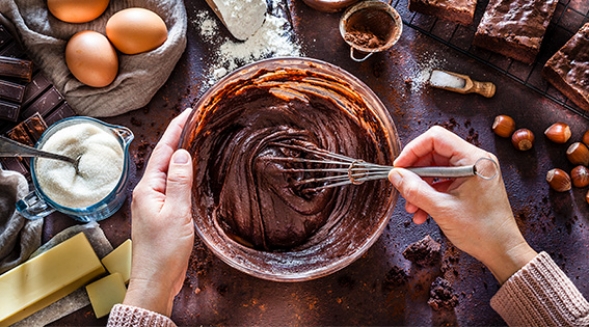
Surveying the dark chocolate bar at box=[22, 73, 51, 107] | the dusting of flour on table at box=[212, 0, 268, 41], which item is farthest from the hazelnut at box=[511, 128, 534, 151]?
the dark chocolate bar at box=[22, 73, 51, 107]

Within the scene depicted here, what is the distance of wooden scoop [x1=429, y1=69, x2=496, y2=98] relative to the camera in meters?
2.65

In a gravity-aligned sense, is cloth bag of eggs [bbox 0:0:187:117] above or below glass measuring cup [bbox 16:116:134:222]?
above

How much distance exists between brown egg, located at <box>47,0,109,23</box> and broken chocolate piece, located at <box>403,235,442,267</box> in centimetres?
168

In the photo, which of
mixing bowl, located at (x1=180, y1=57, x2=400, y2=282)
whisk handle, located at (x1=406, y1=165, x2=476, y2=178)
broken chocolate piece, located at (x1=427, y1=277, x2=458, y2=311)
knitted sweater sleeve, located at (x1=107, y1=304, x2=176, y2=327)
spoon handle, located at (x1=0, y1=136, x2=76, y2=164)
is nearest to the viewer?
whisk handle, located at (x1=406, y1=165, x2=476, y2=178)

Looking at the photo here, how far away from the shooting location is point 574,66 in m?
2.60

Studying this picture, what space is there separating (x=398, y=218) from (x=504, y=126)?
0.62 metres

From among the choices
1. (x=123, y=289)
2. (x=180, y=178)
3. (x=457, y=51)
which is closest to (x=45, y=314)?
(x=123, y=289)

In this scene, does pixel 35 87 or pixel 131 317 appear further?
pixel 35 87

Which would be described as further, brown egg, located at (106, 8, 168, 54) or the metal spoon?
brown egg, located at (106, 8, 168, 54)

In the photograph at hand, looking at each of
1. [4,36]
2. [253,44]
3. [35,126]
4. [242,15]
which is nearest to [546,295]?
[253,44]

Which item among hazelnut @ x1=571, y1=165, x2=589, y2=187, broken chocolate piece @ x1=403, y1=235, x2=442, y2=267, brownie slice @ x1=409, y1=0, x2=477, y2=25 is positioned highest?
brownie slice @ x1=409, y1=0, x2=477, y2=25

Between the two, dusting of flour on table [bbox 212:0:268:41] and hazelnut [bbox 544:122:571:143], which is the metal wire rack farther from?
dusting of flour on table [bbox 212:0:268:41]

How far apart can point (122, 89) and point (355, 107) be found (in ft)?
3.31

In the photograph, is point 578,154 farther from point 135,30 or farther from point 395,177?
point 135,30
